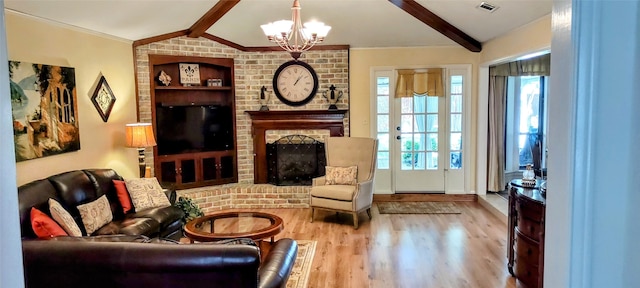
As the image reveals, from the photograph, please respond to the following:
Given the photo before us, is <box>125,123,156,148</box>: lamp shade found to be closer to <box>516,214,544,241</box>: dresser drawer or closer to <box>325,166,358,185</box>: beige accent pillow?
<box>325,166,358,185</box>: beige accent pillow

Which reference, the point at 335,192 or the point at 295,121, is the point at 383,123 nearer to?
the point at 295,121

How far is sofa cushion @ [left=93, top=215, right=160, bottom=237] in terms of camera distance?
3739mm

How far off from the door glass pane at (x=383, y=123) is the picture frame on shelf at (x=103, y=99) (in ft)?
12.0

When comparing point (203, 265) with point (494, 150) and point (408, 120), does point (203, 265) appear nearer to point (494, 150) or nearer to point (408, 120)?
point (408, 120)

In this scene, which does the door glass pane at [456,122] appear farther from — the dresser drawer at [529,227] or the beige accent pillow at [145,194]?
the beige accent pillow at [145,194]

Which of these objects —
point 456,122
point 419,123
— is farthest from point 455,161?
point 419,123

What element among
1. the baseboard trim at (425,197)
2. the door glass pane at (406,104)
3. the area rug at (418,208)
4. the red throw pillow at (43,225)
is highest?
the door glass pane at (406,104)

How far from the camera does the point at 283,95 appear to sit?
251 inches

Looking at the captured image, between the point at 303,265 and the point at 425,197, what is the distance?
311 centimetres

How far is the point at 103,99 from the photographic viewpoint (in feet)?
15.7

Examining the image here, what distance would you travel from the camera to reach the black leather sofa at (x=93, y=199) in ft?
10.9

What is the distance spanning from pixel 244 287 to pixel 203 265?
0.22 m

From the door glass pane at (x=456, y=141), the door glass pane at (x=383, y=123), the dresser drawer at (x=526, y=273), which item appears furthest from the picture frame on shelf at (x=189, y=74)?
the dresser drawer at (x=526, y=273)

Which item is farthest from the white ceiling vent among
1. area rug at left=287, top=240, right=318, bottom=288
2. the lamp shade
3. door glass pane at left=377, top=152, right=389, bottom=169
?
the lamp shade
